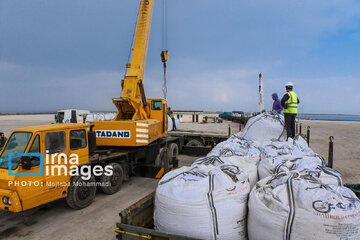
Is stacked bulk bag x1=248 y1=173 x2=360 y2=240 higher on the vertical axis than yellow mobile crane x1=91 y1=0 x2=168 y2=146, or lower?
lower

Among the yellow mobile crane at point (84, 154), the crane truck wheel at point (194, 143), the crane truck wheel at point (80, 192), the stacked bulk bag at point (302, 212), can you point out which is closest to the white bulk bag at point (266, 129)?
the yellow mobile crane at point (84, 154)

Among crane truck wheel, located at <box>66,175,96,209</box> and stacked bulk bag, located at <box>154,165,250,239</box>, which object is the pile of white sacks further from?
crane truck wheel, located at <box>66,175,96,209</box>

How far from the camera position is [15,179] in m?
3.41

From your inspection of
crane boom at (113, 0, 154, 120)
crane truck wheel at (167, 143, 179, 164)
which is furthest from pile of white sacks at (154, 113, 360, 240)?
crane truck wheel at (167, 143, 179, 164)

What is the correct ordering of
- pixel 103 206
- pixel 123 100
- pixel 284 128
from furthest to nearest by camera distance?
pixel 123 100 → pixel 284 128 → pixel 103 206

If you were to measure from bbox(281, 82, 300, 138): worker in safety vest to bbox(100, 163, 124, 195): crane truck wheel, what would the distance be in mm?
4269

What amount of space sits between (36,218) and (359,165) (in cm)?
963

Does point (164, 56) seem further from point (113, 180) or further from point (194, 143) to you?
point (113, 180)

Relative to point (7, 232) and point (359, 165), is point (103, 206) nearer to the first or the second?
point (7, 232)

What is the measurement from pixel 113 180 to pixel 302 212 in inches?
174

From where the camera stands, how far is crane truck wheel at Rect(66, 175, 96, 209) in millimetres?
4254

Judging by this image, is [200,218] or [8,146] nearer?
[200,218]

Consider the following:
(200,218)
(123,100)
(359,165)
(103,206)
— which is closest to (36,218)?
(103,206)

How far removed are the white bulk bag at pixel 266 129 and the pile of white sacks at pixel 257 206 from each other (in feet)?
8.15
